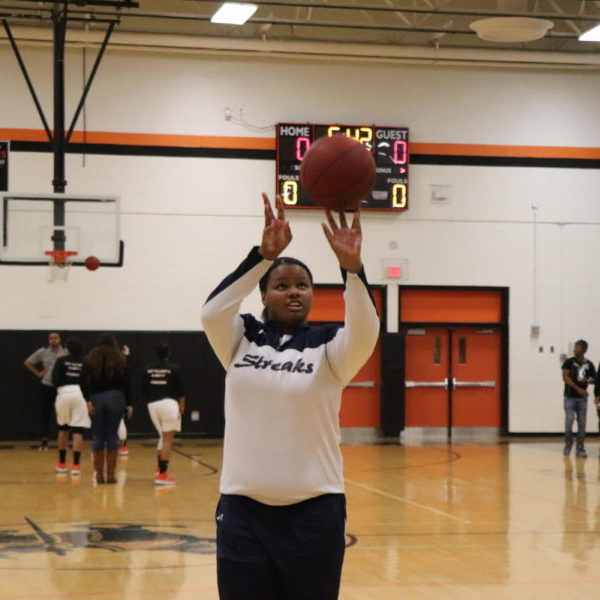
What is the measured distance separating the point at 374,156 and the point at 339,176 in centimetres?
1593

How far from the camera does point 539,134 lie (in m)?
21.1

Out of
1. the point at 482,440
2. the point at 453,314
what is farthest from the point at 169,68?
the point at 482,440

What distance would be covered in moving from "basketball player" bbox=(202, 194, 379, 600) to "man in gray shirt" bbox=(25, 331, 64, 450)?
578 inches

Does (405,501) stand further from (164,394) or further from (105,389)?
(105,389)

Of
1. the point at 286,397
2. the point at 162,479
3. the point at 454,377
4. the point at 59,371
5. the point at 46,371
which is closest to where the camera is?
the point at 286,397

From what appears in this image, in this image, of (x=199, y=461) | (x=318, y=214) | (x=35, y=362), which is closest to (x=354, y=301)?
(x=199, y=461)

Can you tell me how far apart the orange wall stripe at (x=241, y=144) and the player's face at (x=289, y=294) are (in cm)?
1616

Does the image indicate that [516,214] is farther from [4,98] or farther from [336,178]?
[336,178]

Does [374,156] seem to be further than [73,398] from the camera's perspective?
Yes

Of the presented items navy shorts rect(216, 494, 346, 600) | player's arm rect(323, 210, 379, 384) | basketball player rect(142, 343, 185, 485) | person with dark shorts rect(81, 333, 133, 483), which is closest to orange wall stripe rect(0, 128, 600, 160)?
person with dark shorts rect(81, 333, 133, 483)

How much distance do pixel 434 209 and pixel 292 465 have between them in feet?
56.3

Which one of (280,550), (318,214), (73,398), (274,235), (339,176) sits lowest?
(73,398)

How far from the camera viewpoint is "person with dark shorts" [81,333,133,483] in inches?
517

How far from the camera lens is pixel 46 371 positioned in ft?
60.9
